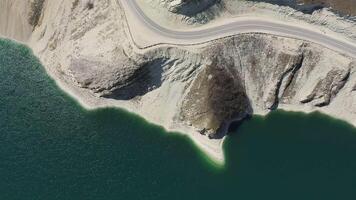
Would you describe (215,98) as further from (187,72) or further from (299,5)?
(299,5)

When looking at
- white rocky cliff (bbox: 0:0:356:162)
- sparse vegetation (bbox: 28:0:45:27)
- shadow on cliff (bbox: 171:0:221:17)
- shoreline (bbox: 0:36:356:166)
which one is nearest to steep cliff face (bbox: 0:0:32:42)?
white rocky cliff (bbox: 0:0:356:162)

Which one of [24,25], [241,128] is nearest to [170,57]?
[241,128]

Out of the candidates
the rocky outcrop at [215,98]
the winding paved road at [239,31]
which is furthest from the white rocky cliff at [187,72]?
the winding paved road at [239,31]

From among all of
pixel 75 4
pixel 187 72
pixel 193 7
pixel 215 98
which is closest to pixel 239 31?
pixel 193 7

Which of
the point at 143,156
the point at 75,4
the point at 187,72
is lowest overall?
the point at 143,156

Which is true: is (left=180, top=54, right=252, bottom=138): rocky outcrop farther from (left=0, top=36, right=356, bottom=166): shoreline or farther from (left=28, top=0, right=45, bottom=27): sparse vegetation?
(left=28, top=0, right=45, bottom=27): sparse vegetation

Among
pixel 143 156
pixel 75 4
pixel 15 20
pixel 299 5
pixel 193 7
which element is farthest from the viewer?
pixel 15 20

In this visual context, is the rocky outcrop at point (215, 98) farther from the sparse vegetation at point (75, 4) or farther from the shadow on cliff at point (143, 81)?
the sparse vegetation at point (75, 4)

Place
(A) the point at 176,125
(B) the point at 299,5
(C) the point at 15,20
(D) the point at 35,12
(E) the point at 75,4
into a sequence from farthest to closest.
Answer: (C) the point at 15,20
(D) the point at 35,12
(A) the point at 176,125
(E) the point at 75,4
(B) the point at 299,5
